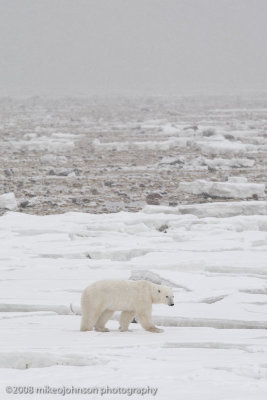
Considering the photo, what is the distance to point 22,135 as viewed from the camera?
28469 millimetres

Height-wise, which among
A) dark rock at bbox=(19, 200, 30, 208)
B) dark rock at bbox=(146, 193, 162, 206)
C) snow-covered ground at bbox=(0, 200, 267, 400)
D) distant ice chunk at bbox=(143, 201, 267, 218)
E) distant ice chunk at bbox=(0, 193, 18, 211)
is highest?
snow-covered ground at bbox=(0, 200, 267, 400)

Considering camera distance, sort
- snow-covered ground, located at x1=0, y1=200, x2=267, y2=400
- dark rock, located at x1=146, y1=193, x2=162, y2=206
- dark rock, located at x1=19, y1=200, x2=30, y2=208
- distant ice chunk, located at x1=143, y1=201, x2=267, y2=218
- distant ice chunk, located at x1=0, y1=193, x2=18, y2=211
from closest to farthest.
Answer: snow-covered ground, located at x1=0, y1=200, x2=267, y2=400 < distant ice chunk, located at x1=143, y1=201, x2=267, y2=218 < distant ice chunk, located at x1=0, y1=193, x2=18, y2=211 < dark rock, located at x1=19, y1=200, x2=30, y2=208 < dark rock, located at x1=146, y1=193, x2=162, y2=206

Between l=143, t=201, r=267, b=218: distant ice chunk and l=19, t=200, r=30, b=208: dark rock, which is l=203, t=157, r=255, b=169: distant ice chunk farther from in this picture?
l=143, t=201, r=267, b=218: distant ice chunk

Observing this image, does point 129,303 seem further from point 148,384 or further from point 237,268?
point 237,268

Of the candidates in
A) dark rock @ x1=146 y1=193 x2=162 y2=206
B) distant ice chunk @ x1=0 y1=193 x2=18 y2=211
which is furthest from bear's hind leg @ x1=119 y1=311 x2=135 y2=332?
dark rock @ x1=146 y1=193 x2=162 y2=206

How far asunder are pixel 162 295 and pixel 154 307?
67 cm

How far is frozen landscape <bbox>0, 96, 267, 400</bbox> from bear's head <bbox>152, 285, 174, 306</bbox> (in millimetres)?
225

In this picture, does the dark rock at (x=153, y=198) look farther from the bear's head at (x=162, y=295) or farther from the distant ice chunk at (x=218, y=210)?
the bear's head at (x=162, y=295)

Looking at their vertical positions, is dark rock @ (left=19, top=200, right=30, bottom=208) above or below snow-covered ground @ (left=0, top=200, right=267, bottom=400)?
below

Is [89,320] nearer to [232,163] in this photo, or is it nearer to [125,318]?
[125,318]

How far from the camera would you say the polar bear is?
5.52 metres

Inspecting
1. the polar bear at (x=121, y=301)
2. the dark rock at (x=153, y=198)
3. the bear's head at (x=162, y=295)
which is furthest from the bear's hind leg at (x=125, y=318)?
the dark rock at (x=153, y=198)

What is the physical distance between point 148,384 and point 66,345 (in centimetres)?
95

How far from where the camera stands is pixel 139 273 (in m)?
6.73
